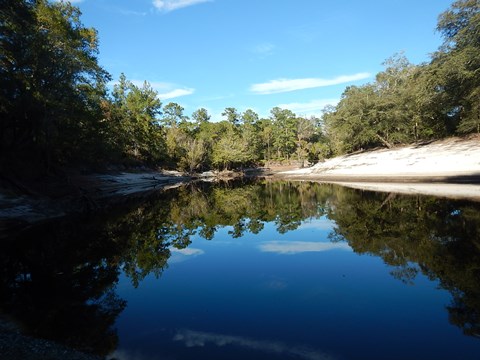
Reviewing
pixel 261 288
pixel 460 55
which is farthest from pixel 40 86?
pixel 460 55

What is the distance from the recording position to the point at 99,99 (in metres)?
32.8

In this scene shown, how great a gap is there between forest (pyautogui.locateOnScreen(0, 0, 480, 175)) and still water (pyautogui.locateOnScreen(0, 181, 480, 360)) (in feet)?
36.4

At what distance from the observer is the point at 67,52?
25.4 metres

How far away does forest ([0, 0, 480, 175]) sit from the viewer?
69.7 ft

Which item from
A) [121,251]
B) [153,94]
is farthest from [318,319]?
[153,94]

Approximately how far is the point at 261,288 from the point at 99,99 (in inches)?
1221

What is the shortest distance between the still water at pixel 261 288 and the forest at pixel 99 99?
437 inches

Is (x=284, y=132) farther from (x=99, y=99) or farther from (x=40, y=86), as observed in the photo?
(x=40, y=86)

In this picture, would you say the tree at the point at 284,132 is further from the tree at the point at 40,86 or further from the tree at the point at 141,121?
the tree at the point at 40,86

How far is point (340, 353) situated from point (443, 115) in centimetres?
5036

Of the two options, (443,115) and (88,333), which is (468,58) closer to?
(443,115)

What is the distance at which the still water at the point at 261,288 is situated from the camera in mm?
6160

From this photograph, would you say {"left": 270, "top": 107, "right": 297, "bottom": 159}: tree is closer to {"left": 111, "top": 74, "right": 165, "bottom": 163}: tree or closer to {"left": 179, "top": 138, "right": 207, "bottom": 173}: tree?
{"left": 179, "top": 138, "right": 207, "bottom": 173}: tree

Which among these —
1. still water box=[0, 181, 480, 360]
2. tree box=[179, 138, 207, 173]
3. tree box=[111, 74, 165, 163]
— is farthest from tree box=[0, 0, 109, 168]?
tree box=[179, 138, 207, 173]
